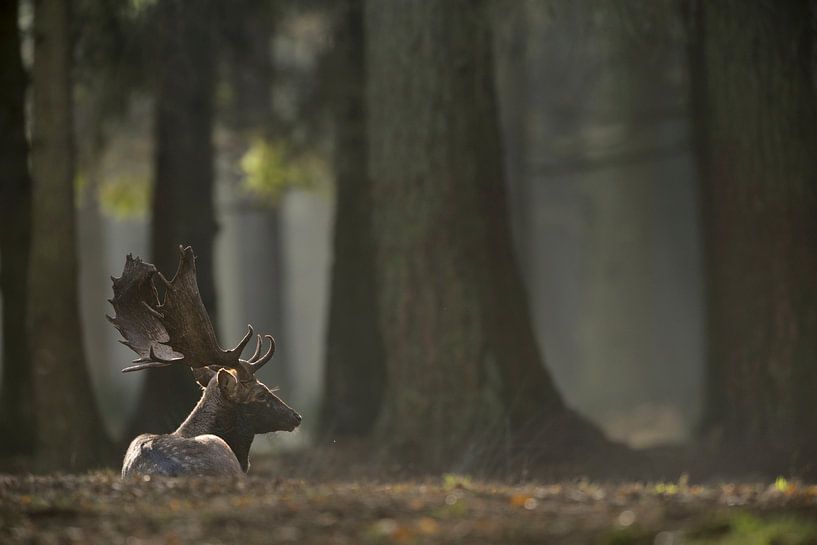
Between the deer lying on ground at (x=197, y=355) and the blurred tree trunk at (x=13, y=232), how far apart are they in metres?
5.26

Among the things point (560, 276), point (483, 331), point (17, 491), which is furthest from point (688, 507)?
point (560, 276)

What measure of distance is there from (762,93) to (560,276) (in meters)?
23.5

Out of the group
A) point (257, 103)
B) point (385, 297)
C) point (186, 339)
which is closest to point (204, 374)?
point (186, 339)

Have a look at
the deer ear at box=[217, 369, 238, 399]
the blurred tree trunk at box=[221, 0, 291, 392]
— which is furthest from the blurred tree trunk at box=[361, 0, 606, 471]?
the blurred tree trunk at box=[221, 0, 291, 392]

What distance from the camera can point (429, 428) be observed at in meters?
12.8

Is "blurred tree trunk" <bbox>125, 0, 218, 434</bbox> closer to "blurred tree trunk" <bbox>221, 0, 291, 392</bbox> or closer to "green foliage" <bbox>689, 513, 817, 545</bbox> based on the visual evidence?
"blurred tree trunk" <bbox>221, 0, 291, 392</bbox>

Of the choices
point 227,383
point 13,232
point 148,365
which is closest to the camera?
point 227,383

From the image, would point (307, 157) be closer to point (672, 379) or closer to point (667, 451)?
point (667, 451)

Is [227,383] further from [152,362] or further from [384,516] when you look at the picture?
[384,516]

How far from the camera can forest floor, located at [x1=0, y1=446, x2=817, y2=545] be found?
6.16 metres

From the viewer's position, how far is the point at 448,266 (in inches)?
504

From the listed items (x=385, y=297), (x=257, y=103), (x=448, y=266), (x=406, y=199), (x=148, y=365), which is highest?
(x=257, y=103)

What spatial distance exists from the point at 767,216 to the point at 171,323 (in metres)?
6.10

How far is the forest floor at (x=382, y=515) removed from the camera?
20.2 ft
